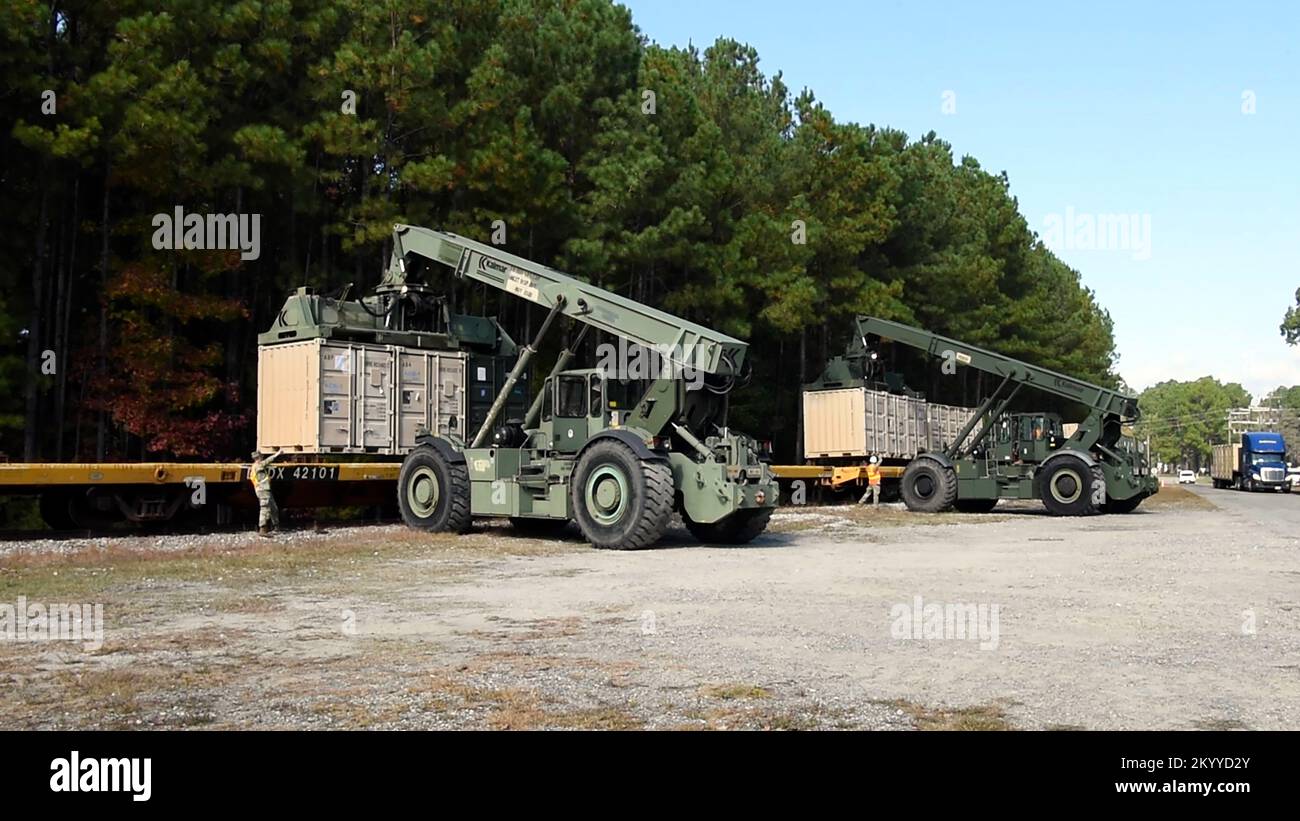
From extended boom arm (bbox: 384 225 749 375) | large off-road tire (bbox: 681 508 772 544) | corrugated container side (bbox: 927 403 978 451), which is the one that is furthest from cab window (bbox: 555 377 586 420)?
corrugated container side (bbox: 927 403 978 451)

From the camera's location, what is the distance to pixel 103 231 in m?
25.2

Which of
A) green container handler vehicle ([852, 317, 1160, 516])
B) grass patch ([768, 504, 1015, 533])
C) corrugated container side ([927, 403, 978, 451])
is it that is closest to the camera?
grass patch ([768, 504, 1015, 533])

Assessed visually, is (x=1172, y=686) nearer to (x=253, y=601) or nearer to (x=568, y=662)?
(x=568, y=662)

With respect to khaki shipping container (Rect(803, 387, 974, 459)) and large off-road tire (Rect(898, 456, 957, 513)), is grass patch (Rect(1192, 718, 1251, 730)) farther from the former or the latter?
khaki shipping container (Rect(803, 387, 974, 459))

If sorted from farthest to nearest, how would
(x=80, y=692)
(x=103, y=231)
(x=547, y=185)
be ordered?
(x=547, y=185)
(x=103, y=231)
(x=80, y=692)

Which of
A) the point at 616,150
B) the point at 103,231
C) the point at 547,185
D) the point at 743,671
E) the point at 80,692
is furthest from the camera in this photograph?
the point at 616,150

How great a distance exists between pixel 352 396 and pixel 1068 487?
1727cm

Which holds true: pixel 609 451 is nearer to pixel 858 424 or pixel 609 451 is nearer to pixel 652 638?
pixel 652 638

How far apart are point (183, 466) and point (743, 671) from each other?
13780 mm

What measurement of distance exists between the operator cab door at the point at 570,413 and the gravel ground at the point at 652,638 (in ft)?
7.49

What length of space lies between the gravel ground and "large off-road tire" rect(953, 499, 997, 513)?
1322cm

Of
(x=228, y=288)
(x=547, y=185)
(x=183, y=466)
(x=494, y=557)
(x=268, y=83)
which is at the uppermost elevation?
(x=268, y=83)

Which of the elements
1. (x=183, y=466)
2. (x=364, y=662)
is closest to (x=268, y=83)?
(x=183, y=466)

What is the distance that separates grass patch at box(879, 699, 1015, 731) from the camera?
6.02 m
